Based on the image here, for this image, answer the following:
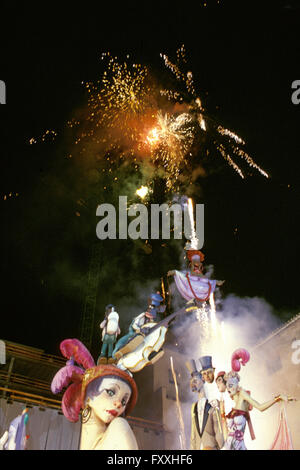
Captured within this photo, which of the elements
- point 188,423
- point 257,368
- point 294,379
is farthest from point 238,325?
point 188,423

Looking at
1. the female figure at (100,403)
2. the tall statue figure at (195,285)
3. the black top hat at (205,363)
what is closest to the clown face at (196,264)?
the tall statue figure at (195,285)

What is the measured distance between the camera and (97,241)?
28.9 metres

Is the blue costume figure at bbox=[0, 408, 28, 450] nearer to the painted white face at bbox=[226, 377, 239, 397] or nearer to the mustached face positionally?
the mustached face

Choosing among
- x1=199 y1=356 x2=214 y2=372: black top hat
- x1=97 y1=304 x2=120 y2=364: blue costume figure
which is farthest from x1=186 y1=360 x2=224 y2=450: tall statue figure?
x1=97 y1=304 x2=120 y2=364: blue costume figure

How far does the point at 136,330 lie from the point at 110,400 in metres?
2.45

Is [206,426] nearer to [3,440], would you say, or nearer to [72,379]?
[72,379]

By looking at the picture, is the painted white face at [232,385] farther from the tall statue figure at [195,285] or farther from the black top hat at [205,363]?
the tall statue figure at [195,285]

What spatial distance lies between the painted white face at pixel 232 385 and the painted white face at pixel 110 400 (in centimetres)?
246

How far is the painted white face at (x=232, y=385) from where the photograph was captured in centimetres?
914

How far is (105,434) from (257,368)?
290 inches

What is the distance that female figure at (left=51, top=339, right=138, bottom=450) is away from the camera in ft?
27.1

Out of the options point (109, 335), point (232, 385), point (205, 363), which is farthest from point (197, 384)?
point (109, 335)

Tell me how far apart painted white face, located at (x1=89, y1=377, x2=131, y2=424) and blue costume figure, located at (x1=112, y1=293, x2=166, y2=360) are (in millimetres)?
1329
